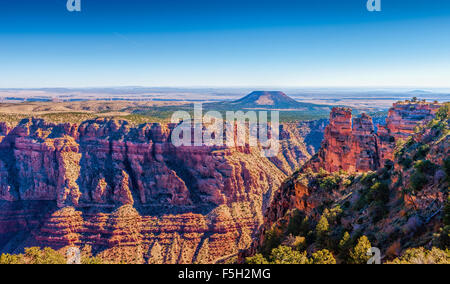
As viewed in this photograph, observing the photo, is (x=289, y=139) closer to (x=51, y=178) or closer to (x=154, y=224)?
(x=154, y=224)

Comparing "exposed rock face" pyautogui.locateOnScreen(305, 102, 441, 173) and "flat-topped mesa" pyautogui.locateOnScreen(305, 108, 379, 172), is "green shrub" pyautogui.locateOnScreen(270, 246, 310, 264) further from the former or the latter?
"flat-topped mesa" pyautogui.locateOnScreen(305, 108, 379, 172)

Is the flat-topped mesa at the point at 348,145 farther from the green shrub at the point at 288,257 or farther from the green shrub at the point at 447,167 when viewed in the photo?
the green shrub at the point at 288,257

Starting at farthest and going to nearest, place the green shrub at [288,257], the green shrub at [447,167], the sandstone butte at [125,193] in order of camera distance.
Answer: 1. the sandstone butte at [125,193]
2. the green shrub at [288,257]
3. the green shrub at [447,167]

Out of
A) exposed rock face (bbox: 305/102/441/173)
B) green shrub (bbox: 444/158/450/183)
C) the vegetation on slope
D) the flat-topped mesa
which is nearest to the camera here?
the vegetation on slope

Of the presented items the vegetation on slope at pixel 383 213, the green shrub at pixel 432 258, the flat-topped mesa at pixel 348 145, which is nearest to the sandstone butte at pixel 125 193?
the flat-topped mesa at pixel 348 145

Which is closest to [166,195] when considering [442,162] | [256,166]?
[256,166]

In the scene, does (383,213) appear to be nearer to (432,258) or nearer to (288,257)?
(288,257)

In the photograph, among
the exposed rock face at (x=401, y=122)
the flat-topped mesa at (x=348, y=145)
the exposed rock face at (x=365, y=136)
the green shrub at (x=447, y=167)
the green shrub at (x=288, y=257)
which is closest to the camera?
the green shrub at (x=447, y=167)

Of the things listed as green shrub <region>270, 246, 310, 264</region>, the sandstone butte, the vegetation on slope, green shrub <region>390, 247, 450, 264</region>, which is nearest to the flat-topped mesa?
the vegetation on slope
